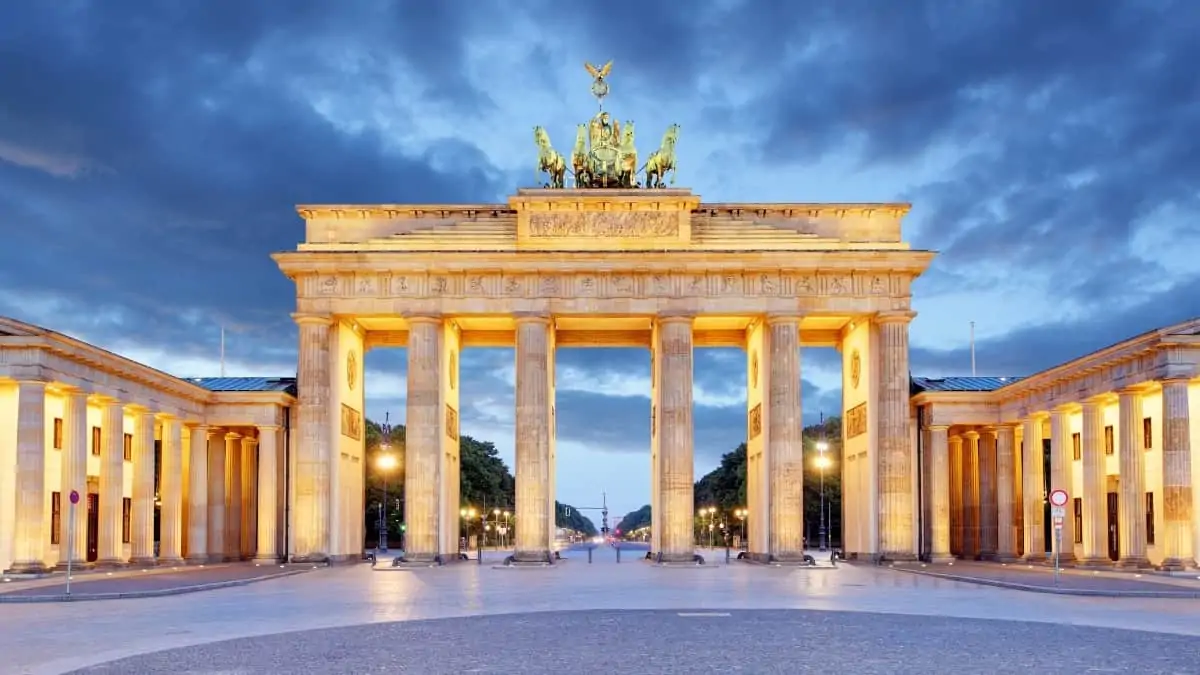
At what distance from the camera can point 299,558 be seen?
6400 cm

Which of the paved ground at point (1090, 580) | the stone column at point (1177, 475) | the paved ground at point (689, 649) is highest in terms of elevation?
the stone column at point (1177, 475)

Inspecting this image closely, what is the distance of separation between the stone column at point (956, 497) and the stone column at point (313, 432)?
31229 mm

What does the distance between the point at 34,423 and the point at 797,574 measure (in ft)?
96.8

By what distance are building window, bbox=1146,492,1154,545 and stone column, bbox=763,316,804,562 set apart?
50.5ft

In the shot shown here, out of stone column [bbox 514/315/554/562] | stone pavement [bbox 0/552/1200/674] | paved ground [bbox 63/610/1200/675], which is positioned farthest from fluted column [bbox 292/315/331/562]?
paved ground [bbox 63/610/1200/675]

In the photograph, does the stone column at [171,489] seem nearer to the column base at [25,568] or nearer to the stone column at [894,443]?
the column base at [25,568]

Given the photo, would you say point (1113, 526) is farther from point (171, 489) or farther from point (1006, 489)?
point (171, 489)

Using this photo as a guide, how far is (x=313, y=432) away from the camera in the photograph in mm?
65375

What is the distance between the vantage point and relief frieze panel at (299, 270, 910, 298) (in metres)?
65.6

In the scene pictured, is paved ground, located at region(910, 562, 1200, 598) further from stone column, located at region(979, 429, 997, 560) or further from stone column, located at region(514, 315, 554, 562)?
stone column, located at region(514, 315, 554, 562)

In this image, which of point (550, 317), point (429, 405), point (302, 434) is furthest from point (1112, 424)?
point (302, 434)

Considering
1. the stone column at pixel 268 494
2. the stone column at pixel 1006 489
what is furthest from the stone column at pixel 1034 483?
the stone column at pixel 268 494

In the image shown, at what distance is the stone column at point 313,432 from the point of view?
64750 mm

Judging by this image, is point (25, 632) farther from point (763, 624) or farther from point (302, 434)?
point (302, 434)
